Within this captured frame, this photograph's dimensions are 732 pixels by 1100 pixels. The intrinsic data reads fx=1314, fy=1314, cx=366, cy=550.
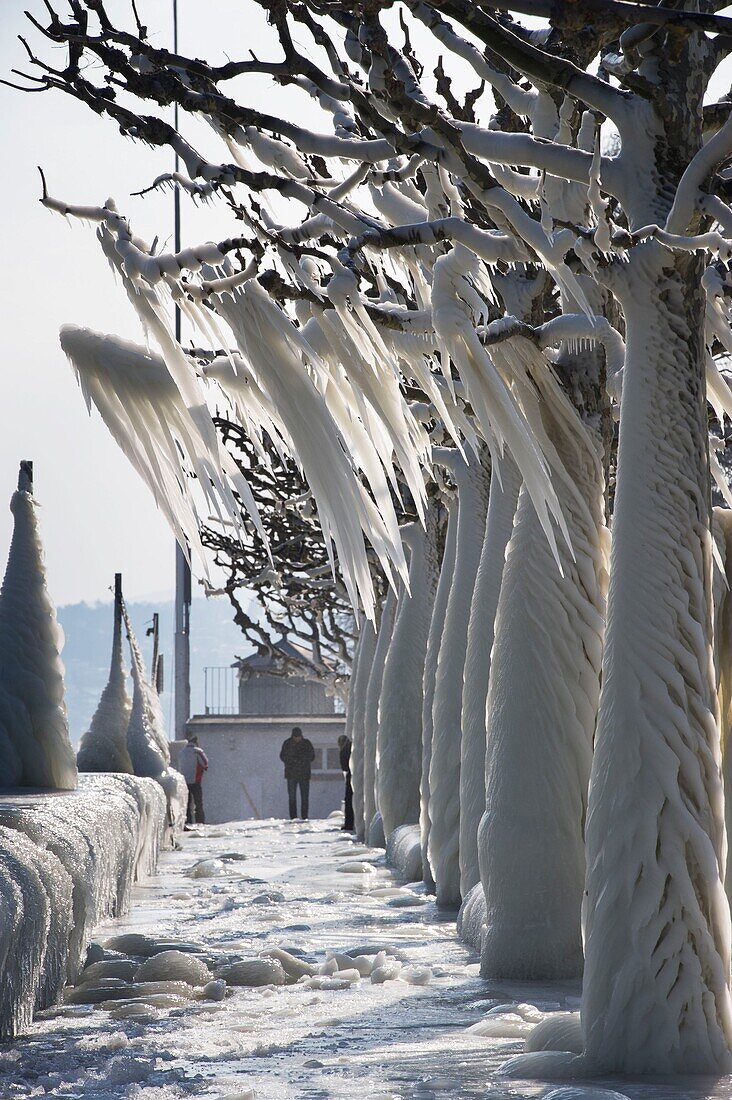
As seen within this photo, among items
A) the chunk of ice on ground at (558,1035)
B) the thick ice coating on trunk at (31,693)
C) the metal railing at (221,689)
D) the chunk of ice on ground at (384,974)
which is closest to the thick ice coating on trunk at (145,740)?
the thick ice coating on trunk at (31,693)

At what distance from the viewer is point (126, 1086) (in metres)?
5.18

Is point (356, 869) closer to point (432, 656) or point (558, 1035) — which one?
point (432, 656)

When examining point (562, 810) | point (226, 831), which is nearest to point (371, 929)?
point (562, 810)

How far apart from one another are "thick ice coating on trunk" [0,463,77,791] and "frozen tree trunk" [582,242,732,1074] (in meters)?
5.37

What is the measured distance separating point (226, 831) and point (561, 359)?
616 inches

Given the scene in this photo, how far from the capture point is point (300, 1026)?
21.1ft

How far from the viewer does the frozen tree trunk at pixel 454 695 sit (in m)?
10.6

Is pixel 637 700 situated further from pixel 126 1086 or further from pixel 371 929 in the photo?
pixel 371 929

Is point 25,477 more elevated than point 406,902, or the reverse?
point 25,477

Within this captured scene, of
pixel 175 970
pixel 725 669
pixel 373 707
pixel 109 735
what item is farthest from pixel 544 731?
pixel 373 707

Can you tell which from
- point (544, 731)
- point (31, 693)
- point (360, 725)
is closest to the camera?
point (544, 731)

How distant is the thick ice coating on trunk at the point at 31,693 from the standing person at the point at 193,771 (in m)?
14.7

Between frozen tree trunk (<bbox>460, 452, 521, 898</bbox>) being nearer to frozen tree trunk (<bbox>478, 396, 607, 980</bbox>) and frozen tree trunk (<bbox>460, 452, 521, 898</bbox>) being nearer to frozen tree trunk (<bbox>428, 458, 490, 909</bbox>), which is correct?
frozen tree trunk (<bbox>428, 458, 490, 909</bbox>)

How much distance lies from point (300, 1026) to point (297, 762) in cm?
2055
